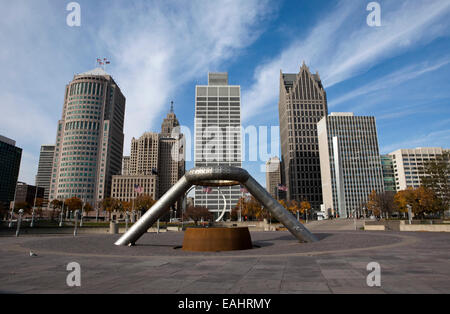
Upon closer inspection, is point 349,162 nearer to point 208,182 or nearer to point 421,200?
point 421,200

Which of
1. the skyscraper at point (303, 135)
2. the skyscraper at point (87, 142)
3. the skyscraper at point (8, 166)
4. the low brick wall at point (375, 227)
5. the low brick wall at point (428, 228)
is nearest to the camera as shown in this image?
the low brick wall at point (428, 228)

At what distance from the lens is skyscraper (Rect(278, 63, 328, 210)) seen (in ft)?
484

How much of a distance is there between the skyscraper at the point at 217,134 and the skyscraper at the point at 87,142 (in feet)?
185

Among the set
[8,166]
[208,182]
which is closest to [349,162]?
[208,182]

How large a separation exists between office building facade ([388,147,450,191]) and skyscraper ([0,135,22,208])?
790 feet

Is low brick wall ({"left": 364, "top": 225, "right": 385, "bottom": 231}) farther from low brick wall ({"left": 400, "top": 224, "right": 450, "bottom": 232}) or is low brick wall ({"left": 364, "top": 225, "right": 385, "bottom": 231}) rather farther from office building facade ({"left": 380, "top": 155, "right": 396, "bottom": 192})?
office building facade ({"left": 380, "top": 155, "right": 396, "bottom": 192})

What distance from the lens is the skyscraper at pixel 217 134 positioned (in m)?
155

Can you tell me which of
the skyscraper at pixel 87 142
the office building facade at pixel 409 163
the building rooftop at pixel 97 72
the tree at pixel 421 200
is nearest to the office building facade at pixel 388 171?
the office building facade at pixel 409 163

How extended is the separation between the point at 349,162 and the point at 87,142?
149 m

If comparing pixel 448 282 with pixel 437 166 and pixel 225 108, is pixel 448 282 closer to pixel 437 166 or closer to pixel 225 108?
pixel 437 166

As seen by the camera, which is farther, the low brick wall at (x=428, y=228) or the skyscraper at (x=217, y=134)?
the skyscraper at (x=217, y=134)

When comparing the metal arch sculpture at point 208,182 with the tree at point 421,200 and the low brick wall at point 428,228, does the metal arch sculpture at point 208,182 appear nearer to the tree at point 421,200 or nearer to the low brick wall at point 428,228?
the low brick wall at point 428,228

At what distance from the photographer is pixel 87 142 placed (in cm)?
15612
